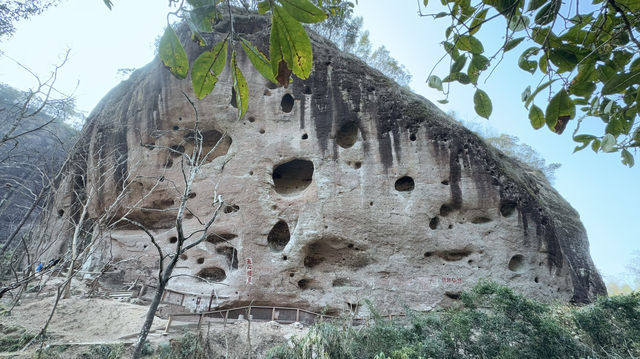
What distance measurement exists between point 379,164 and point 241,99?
7.47 meters

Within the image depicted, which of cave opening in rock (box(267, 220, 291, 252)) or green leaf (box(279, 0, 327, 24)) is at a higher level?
cave opening in rock (box(267, 220, 291, 252))

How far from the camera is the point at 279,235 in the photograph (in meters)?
8.44

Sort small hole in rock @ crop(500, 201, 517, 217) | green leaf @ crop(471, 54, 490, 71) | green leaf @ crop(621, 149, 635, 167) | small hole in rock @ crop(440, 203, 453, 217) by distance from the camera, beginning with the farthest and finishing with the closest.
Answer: small hole in rock @ crop(440, 203, 453, 217)
small hole in rock @ crop(500, 201, 517, 217)
green leaf @ crop(621, 149, 635, 167)
green leaf @ crop(471, 54, 490, 71)

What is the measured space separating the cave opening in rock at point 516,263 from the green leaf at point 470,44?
26.0ft

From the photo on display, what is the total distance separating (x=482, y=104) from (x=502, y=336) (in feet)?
15.5

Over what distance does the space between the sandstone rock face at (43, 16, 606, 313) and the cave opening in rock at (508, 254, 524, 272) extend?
30mm

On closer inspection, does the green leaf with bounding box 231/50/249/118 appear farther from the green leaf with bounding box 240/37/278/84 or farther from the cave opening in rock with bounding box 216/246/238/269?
the cave opening in rock with bounding box 216/246/238/269

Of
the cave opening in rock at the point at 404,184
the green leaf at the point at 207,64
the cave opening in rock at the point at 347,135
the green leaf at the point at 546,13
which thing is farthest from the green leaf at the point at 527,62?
the cave opening in rock at the point at 347,135

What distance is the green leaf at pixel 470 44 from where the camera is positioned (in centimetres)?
120

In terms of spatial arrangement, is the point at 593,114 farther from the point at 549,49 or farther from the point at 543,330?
the point at 543,330

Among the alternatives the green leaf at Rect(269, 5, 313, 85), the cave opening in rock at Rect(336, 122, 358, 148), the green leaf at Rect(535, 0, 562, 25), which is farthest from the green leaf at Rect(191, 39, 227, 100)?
the cave opening in rock at Rect(336, 122, 358, 148)

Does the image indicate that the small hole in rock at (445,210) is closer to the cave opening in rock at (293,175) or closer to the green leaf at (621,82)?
the cave opening in rock at (293,175)

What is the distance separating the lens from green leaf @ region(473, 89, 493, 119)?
43.8 inches

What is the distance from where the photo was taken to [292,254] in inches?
299
